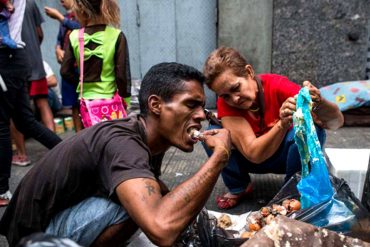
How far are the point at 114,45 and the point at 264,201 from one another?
157cm

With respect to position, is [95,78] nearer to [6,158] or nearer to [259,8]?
[6,158]

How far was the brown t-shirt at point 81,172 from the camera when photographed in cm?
177

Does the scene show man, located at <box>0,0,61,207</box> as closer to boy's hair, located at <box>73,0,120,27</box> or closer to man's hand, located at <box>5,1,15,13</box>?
man's hand, located at <box>5,1,15,13</box>

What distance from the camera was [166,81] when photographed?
79.4 inches

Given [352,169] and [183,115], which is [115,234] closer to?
[183,115]

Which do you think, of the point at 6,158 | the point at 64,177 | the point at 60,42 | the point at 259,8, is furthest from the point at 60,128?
the point at 64,177

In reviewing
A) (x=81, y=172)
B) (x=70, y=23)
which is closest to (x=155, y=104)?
(x=81, y=172)

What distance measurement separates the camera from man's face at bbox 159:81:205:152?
2002mm

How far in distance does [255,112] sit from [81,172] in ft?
4.65

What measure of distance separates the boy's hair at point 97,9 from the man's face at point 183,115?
61.9 inches

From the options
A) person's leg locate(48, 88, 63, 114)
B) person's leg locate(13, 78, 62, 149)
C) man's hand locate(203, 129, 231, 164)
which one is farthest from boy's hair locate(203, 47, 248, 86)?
person's leg locate(48, 88, 63, 114)

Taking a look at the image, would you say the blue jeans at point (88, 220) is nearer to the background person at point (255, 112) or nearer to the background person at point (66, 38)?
the background person at point (255, 112)

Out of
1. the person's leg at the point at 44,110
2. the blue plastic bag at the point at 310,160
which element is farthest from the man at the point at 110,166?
the person's leg at the point at 44,110

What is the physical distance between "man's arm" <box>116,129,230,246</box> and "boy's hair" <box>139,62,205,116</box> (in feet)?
1.35
